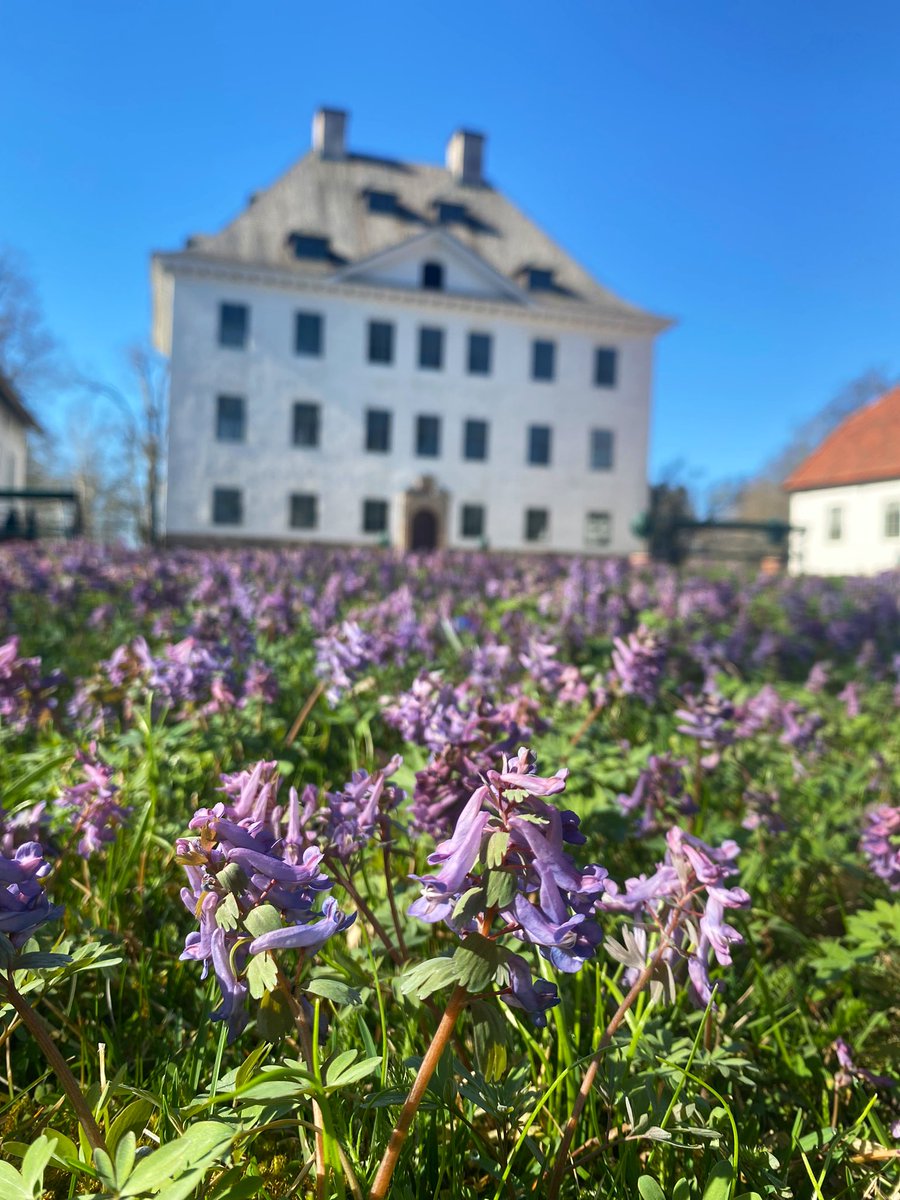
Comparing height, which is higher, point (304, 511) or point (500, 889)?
point (304, 511)

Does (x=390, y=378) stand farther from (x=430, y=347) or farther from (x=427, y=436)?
(x=427, y=436)

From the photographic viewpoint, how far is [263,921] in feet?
3.46

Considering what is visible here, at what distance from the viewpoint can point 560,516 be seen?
1507 inches

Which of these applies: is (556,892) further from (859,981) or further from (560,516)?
(560,516)

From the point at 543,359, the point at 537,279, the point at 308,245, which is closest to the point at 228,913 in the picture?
the point at 308,245

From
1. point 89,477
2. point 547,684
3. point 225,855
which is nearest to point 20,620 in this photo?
point 547,684

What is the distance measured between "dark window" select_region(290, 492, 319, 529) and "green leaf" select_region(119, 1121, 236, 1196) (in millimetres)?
35507

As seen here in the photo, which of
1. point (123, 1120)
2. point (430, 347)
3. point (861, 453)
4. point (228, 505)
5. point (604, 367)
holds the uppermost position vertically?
point (430, 347)

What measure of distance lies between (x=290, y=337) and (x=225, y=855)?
3676 centimetres

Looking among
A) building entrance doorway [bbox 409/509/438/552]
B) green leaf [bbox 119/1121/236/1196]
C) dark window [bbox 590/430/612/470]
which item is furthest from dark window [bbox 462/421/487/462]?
green leaf [bbox 119/1121/236/1196]

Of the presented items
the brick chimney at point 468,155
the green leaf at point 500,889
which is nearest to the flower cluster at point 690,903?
A: the green leaf at point 500,889


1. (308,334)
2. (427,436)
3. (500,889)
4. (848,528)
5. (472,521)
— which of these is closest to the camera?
(500,889)

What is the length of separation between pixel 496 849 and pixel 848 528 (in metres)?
50.5

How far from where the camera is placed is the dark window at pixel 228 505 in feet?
114
